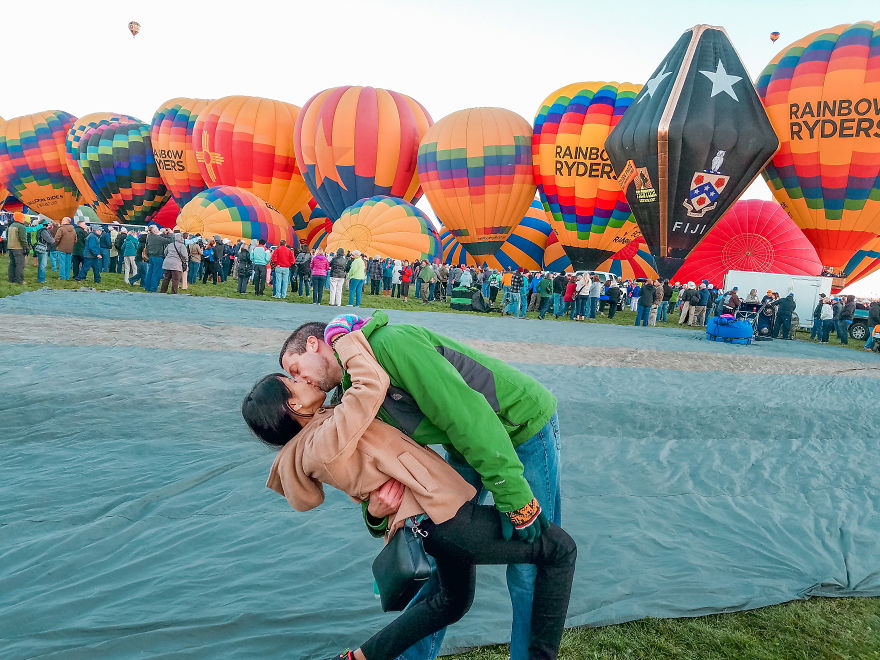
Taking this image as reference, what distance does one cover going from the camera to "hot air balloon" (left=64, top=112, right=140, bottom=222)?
27344 mm

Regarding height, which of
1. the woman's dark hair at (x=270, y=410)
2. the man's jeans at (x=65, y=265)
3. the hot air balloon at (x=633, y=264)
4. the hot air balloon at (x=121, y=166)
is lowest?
the man's jeans at (x=65, y=265)

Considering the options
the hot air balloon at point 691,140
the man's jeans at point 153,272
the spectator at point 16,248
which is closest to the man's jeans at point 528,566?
the spectator at point 16,248

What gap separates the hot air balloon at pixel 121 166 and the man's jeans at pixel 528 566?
29308 millimetres

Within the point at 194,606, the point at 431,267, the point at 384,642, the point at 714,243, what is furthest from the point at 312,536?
the point at 714,243

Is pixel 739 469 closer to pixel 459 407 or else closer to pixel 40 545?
pixel 459 407

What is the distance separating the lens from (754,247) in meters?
23.3

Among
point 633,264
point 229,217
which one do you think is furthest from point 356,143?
point 633,264

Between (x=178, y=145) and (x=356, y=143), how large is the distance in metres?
8.70

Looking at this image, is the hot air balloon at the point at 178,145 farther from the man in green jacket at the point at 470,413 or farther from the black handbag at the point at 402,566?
the black handbag at the point at 402,566

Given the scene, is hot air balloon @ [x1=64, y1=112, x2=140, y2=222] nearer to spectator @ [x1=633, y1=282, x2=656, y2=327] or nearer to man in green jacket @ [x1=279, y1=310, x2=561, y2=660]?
spectator @ [x1=633, y1=282, x2=656, y2=327]

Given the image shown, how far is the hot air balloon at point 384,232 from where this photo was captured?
20188 millimetres

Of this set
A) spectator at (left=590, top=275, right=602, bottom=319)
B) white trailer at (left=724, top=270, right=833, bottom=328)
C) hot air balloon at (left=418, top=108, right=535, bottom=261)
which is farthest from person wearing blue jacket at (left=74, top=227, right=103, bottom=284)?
white trailer at (left=724, top=270, right=833, bottom=328)

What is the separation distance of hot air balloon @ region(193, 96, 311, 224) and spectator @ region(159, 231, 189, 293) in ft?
40.0

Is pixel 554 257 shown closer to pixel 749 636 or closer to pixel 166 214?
pixel 166 214
